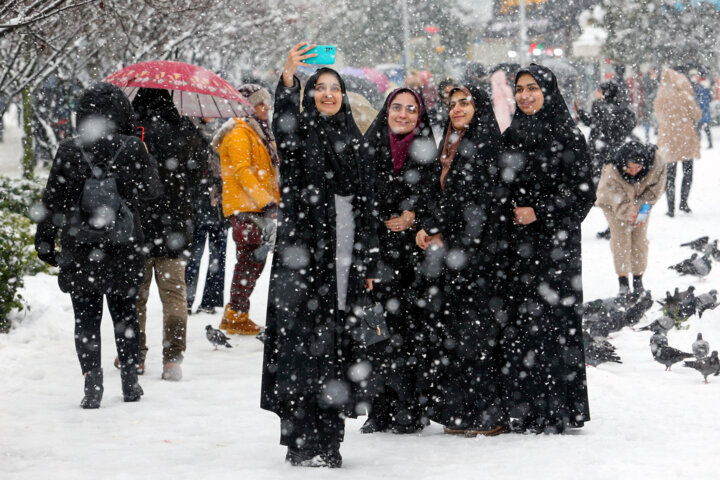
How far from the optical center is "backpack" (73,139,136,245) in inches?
223

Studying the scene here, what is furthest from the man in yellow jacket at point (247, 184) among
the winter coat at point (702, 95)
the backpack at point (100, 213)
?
the winter coat at point (702, 95)

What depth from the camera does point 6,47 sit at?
51.3 ft

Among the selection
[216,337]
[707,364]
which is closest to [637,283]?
[707,364]

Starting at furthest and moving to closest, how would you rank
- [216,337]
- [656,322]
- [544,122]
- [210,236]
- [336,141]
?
[210,236]
[656,322]
[216,337]
[544,122]
[336,141]

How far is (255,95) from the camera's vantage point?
828cm

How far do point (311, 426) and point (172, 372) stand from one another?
2381mm

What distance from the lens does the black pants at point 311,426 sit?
467cm

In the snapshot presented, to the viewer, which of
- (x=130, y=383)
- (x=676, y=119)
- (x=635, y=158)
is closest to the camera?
(x=130, y=383)

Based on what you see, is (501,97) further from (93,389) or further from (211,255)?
(93,389)

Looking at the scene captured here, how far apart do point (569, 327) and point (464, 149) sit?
1166 millimetres

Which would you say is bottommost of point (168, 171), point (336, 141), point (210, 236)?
point (210, 236)

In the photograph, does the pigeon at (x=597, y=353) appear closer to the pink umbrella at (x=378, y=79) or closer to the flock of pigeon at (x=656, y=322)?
Answer: the flock of pigeon at (x=656, y=322)

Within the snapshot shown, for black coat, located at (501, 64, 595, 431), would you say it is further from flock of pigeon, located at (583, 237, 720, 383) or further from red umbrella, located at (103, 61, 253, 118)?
red umbrella, located at (103, 61, 253, 118)

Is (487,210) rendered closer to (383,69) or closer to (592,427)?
(592,427)
